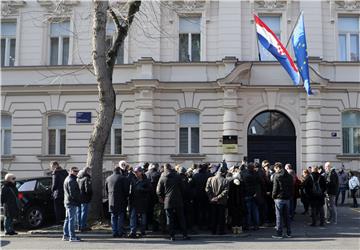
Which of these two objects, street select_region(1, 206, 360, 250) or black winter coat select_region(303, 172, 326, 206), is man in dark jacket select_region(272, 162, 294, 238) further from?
black winter coat select_region(303, 172, 326, 206)

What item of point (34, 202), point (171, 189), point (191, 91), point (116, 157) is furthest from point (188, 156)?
point (171, 189)

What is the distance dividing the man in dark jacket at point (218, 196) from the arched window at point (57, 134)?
479 inches

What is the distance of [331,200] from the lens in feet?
48.8

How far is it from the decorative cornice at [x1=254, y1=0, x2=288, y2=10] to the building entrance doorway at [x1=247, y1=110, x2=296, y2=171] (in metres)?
4.79

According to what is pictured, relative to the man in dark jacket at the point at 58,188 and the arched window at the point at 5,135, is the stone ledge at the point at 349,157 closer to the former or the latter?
the man in dark jacket at the point at 58,188

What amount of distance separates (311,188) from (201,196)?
3.24 metres

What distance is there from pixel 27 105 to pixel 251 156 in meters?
10.7

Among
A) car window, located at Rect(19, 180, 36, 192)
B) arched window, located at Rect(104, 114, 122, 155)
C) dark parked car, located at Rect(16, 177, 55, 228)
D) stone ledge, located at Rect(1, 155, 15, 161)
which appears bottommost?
dark parked car, located at Rect(16, 177, 55, 228)

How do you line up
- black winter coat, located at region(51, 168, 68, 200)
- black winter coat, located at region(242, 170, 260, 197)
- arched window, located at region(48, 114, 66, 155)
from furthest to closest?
arched window, located at region(48, 114, 66, 155)
black winter coat, located at region(51, 168, 68, 200)
black winter coat, located at region(242, 170, 260, 197)

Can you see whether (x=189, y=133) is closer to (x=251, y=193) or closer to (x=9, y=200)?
(x=251, y=193)

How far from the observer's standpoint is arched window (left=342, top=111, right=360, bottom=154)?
896 inches

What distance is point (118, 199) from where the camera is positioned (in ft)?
42.3

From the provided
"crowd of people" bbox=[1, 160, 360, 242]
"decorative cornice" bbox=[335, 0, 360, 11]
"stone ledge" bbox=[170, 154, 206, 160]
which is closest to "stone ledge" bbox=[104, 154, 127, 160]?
"stone ledge" bbox=[170, 154, 206, 160]

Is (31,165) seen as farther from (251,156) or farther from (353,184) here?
(353,184)
